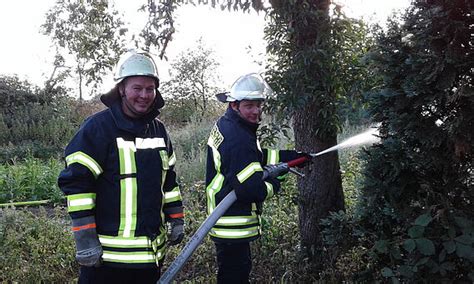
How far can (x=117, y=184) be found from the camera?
2.97m

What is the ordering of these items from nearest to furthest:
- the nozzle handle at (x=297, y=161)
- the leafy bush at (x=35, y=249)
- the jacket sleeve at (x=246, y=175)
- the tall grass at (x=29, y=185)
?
the jacket sleeve at (x=246, y=175) → the nozzle handle at (x=297, y=161) → the leafy bush at (x=35, y=249) → the tall grass at (x=29, y=185)

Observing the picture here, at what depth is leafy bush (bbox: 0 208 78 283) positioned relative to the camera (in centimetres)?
470

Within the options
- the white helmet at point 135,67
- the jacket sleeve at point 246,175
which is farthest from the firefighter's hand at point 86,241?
the jacket sleeve at point 246,175

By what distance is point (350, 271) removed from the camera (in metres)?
3.88

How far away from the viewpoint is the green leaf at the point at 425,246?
284cm

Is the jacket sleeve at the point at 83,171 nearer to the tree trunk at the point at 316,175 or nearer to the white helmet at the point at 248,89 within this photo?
the white helmet at the point at 248,89

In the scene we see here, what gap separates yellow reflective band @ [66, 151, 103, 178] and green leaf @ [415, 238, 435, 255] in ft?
6.35

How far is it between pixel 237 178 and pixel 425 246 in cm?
129

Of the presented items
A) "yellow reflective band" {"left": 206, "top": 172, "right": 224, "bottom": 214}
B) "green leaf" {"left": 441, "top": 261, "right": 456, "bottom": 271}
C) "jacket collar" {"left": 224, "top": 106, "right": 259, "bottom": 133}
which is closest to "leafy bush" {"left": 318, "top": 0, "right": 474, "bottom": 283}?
"green leaf" {"left": 441, "top": 261, "right": 456, "bottom": 271}

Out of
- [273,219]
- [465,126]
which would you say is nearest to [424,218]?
[465,126]

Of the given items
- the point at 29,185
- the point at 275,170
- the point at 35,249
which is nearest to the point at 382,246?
the point at 275,170

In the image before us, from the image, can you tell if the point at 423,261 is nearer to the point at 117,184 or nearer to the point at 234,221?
the point at 234,221

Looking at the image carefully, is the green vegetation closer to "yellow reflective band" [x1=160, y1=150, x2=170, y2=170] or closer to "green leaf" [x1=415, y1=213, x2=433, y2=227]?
"green leaf" [x1=415, y1=213, x2=433, y2=227]

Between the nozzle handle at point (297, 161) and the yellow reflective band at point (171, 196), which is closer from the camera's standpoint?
the yellow reflective band at point (171, 196)
